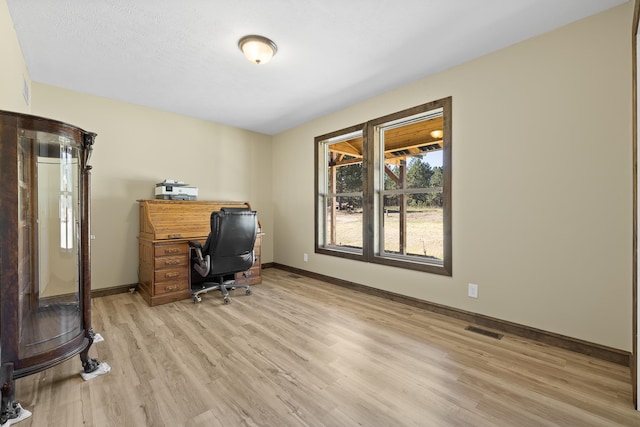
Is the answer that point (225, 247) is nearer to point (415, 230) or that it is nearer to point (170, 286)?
point (170, 286)

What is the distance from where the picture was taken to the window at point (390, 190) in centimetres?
304

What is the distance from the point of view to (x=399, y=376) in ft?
5.90

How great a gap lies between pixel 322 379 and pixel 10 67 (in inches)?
128

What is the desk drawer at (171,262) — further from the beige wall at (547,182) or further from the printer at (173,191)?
the beige wall at (547,182)

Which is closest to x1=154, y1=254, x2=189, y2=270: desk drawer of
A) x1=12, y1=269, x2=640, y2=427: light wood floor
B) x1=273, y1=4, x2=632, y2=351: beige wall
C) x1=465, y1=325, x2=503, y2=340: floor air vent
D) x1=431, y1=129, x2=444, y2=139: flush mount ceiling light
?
x1=12, y1=269, x2=640, y2=427: light wood floor

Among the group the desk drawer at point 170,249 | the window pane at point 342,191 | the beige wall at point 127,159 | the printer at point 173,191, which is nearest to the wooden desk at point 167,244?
the desk drawer at point 170,249

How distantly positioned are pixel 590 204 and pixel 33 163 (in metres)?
3.71

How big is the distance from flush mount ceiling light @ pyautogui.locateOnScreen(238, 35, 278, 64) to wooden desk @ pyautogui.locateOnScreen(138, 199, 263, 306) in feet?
6.88

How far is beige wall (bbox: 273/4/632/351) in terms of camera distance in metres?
1.98

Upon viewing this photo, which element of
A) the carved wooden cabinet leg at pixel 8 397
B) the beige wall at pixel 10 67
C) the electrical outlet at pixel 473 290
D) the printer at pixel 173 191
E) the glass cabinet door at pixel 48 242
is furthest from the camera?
the printer at pixel 173 191

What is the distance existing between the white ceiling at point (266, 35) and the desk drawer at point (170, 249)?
183cm

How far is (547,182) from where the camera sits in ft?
7.41

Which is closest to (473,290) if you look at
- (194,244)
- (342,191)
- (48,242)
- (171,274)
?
(342,191)

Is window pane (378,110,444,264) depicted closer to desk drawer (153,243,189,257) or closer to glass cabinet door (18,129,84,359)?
desk drawer (153,243,189,257)
